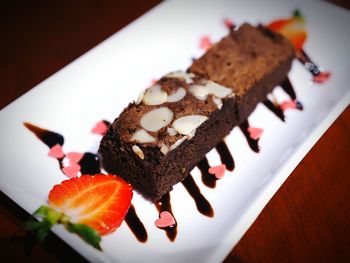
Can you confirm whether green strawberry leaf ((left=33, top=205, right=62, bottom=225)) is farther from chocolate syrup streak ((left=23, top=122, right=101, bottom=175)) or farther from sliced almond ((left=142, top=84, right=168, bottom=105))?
sliced almond ((left=142, top=84, right=168, bottom=105))

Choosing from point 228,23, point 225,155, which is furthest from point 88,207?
point 228,23

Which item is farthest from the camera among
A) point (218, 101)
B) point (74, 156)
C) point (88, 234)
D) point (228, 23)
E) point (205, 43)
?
point (228, 23)

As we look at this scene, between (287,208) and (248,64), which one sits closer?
(287,208)

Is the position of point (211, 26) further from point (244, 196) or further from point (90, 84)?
point (244, 196)

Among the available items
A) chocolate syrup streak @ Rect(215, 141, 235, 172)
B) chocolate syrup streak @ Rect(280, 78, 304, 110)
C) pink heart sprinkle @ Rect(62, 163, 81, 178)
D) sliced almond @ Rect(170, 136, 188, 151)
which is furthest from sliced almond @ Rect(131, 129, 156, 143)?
chocolate syrup streak @ Rect(280, 78, 304, 110)

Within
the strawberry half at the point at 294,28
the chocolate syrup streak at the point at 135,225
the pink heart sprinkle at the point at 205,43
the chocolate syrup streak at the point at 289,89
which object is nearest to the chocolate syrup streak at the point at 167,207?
the chocolate syrup streak at the point at 135,225

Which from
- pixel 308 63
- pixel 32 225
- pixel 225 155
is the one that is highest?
pixel 32 225

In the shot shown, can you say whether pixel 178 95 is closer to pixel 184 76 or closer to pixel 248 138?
pixel 184 76
